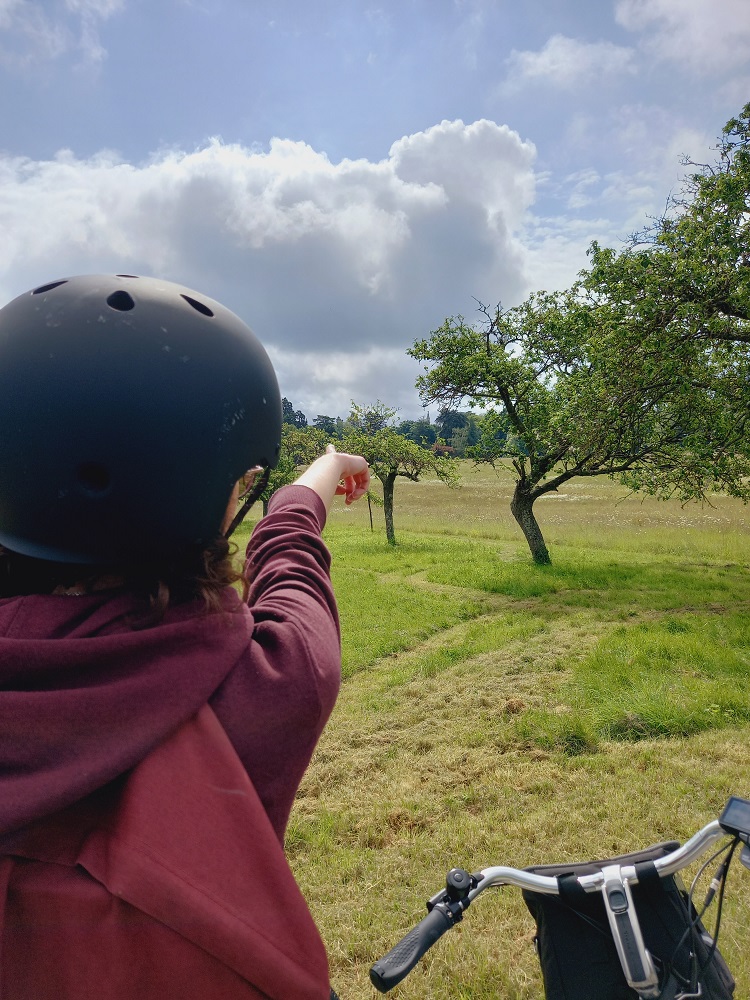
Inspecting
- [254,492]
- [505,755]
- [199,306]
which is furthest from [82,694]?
[505,755]

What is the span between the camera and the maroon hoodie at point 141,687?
83 cm

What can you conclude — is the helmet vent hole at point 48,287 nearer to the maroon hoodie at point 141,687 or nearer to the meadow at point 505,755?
the maroon hoodie at point 141,687

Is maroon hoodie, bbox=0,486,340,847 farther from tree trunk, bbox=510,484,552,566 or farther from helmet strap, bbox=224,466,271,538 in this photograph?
tree trunk, bbox=510,484,552,566

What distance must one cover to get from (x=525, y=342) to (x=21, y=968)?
53.4 feet

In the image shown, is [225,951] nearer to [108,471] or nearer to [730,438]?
[108,471]

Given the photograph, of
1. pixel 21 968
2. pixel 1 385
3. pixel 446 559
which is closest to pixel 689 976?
pixel 21 968

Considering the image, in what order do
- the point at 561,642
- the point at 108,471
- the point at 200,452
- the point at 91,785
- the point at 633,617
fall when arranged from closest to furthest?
the point at 91,785 < the point at 108,471 < the point at 200,452 < the point at 561,642 < the point at 633,617

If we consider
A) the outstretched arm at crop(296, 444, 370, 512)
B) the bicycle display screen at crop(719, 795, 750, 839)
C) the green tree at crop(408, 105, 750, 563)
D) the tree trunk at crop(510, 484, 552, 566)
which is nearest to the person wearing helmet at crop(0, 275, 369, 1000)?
the outstretched arm at crop(296, 444, 370, 512)

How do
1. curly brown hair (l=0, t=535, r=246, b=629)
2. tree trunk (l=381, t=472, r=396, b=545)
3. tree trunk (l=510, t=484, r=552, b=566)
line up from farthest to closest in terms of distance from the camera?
tree trunk (l=381, t=472, r=396, b=545)
tree trunk (l=510, t=484, r=552, b=566)
curly brown hair (l=0, t=535, r=246, b=629)

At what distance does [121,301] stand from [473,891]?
6.62 feet

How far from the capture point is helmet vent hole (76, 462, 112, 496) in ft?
4.11

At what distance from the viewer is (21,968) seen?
87 cm

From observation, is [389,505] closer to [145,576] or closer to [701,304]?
[701,304]

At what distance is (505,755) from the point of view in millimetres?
5344
